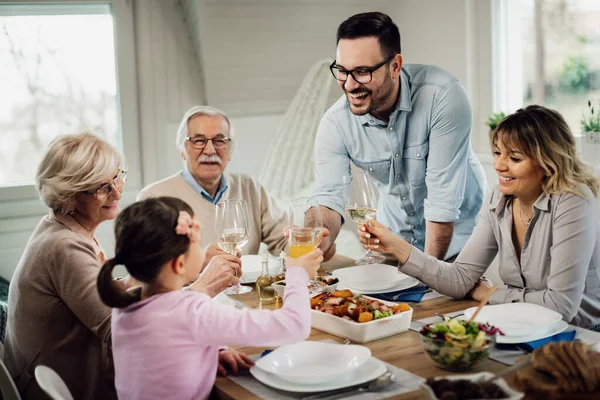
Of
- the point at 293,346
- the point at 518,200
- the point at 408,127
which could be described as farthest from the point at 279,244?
the point at 293,346

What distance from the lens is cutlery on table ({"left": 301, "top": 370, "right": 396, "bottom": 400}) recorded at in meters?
1.56

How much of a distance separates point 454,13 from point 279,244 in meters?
1.82

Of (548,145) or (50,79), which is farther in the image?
(50,79)

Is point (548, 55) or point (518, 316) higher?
point (548, 55)

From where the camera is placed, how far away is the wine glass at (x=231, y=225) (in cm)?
216

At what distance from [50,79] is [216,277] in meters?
2.61

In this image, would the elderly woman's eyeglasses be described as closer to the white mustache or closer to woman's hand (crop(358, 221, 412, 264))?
woman's hand (crop(358, 221, 412, 264))

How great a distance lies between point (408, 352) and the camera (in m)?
1.80

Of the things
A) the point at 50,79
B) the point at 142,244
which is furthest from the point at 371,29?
the point at 50,79

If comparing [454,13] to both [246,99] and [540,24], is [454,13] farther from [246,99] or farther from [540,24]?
[246,99]

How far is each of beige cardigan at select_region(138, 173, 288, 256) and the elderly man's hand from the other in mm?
1049

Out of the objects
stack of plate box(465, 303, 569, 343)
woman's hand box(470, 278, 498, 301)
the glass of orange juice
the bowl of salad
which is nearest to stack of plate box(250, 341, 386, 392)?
the bowl of salad

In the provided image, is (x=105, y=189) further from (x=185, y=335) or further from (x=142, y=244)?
(x=185, y=335)

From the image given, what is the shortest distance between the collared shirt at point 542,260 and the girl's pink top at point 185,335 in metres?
0.71
